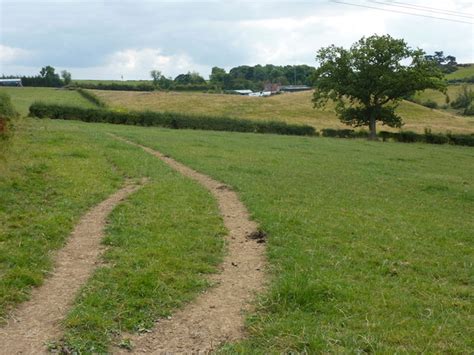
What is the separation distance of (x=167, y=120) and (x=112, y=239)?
1751 inches

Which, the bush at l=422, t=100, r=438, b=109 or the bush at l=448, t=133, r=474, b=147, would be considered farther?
the bush at l=422, t=100, r=438, b=109

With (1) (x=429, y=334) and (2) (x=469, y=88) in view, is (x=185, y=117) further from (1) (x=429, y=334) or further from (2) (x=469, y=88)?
(2) (x=469, y=88)

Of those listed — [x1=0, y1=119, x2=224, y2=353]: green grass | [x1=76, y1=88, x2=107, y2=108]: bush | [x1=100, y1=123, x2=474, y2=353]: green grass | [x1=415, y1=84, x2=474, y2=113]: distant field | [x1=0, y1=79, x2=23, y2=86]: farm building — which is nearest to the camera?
[x1=100, y1=123, x2=474, y2=353]: green grass

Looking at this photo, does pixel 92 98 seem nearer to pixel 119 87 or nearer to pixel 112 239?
pixel 119 87

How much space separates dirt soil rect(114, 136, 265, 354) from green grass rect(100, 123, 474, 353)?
Answer: 27 centimetres

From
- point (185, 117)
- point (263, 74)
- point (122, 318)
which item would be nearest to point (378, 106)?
point (185, 117)

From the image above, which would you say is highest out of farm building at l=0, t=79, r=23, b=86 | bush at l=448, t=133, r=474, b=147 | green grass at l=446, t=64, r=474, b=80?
green grass at l=446, t=64, r=474, b=80

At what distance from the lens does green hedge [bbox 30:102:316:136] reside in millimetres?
49656

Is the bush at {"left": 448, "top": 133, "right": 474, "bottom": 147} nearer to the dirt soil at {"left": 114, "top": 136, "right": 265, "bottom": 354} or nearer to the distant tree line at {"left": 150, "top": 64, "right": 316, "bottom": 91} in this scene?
the dirt soil at {"left": 114, "top": 136, "right": 265, "bottom": 354}

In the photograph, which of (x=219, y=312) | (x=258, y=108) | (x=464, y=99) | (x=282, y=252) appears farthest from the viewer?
(x=464, y=99)

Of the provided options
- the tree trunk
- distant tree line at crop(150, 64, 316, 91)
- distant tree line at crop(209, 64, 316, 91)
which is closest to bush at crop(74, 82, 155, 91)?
distant tree line at crop(150, 64, 316, 91)

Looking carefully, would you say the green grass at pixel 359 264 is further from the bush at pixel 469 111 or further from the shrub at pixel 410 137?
the bush at pixel 469 111

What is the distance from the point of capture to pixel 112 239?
361 inches

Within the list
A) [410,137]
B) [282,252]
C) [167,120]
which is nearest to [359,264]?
[282,252]
